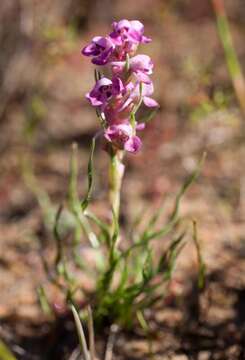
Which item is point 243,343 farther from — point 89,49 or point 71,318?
point 89,49

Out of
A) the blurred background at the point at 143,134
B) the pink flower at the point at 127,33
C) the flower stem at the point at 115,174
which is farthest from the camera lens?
the blurred background at the point at 143,134

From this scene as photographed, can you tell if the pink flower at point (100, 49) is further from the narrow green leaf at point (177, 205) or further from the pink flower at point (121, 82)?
the narrow green leaf at point (177, 205)

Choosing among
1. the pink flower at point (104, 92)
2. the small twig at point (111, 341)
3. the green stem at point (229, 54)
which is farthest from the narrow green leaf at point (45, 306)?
the green stem at point (229, 54)

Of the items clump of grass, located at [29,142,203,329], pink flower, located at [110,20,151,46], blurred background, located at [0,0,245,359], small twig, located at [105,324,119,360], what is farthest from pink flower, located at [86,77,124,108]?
small twig, located at [105,324,119,360]

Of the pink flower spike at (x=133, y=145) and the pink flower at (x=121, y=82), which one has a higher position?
the pink flower at (x=121, y=82)

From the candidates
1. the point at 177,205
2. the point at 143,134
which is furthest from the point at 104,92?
the point at 143,134

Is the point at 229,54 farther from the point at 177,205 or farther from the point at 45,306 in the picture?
the point at 45,306

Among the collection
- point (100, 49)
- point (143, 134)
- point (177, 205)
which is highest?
point (100, 49)

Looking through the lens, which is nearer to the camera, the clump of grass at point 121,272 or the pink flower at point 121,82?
the pink flower at point 121,82

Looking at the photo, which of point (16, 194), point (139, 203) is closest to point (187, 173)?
point (139, 203)

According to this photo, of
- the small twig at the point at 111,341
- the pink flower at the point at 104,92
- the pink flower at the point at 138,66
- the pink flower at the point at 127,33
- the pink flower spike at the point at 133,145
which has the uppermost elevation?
the pink flower at the point at 127,33
